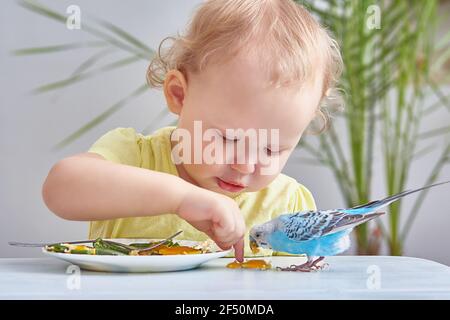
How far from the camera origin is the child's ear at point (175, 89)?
1.15 m

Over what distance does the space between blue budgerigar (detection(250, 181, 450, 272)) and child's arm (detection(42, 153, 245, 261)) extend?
5 cm

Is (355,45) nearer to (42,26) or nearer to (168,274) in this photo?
(42,26)

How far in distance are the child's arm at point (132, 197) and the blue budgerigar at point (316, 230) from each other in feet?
0.17

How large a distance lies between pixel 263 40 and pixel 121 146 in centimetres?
33

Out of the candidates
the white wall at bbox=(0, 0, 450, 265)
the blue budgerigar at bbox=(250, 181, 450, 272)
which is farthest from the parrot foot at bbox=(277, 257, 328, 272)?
the white wall at bbox=(0, 0, 450, 265)

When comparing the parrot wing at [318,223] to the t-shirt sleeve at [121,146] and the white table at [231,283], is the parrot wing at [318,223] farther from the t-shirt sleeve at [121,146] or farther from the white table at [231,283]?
the t-shirt sleeve at [121,146]

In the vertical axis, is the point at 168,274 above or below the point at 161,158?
below

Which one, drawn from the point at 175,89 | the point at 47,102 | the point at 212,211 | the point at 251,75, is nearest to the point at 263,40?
the point at 251,75

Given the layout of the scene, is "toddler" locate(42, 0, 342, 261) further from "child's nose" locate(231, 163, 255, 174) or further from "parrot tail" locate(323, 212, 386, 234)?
"parrot tail" locate(323, 212, 386, 234)

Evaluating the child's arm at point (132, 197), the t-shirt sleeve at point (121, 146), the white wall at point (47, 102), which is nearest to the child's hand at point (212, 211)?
the child's arm at point (132, 197)
